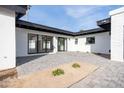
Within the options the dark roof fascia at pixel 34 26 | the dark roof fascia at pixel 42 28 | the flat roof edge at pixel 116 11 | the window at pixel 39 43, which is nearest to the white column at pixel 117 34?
the flat roof edge at pixel 116 11

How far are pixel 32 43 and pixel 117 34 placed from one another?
27.7 feet

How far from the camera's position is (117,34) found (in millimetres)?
8523

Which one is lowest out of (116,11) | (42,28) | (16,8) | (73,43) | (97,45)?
(97,45)

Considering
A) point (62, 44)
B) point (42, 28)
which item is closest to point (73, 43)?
point (62, 44)

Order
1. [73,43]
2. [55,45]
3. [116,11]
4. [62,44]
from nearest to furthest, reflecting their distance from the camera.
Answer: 1. [116,11]
2. [55,45]
3. [62,44]
4. [73,43]

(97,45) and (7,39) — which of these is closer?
(7,39)

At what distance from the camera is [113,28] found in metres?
8.81

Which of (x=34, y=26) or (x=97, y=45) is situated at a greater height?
(x=34, y=26)

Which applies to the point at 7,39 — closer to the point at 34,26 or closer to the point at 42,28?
the point at 34,26

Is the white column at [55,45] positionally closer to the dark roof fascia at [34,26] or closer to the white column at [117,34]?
the dark roof fascia at [34,26]

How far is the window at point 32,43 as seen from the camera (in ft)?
39.0

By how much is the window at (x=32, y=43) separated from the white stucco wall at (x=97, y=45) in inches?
316
